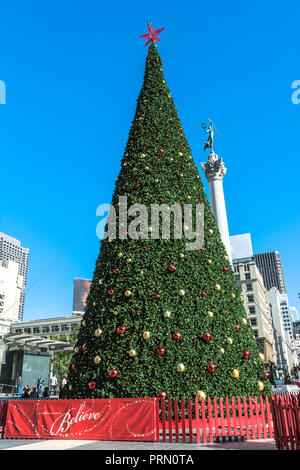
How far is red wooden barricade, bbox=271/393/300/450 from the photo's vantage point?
7.23m

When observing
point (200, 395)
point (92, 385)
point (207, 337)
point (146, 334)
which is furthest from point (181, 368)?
point (92, 385)

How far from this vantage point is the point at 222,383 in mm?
9695

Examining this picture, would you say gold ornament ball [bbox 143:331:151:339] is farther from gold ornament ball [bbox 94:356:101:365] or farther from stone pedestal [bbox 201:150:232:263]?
stone pedestal [bbox 201:150:232:263]

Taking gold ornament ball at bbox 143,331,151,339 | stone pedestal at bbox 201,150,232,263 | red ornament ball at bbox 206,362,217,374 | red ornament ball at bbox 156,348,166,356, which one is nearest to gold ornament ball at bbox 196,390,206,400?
red ornament ball at bbox 206,362,217,374

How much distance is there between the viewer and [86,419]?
9.25 metres

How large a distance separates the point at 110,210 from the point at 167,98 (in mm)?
5580

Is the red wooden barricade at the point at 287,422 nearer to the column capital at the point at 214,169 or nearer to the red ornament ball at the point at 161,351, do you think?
the red ornament ball at the point at 161,351

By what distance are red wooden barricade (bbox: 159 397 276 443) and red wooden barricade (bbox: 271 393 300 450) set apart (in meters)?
1.20

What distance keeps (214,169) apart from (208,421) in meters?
22.8

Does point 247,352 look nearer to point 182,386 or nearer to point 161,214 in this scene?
point 182,386

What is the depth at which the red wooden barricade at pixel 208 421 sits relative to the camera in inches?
337

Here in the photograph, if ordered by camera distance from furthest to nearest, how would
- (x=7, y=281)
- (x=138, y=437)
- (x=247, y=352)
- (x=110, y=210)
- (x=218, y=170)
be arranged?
1. (x=7, y=281)
2. (x=218, y=170)
3. (x=110, y=210)
4. (x=247, y=352)
5. (x=138, y=437)

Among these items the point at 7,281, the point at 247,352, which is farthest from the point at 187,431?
the point at 7,281

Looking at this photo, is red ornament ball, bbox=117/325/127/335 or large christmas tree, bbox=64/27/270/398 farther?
red ornament ball, bbox=117/325/127/335
